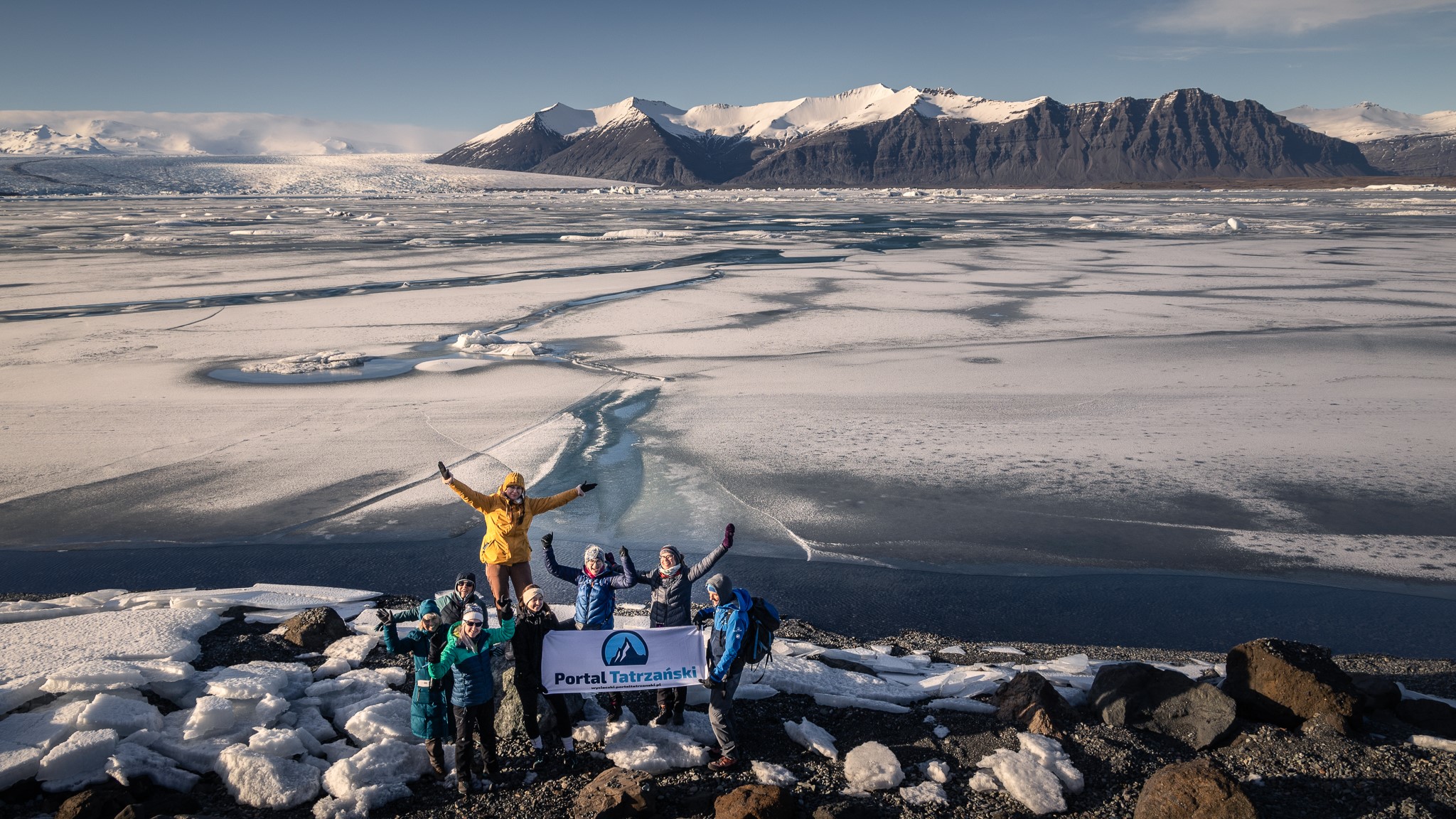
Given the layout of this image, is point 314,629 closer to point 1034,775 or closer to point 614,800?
point 614,800

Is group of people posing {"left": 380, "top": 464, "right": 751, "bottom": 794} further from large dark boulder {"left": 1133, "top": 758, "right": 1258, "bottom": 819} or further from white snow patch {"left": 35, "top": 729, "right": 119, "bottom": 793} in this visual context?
large dark boulder {"left": 1133, "top": 758, "right": 1258, "bottom": 819}

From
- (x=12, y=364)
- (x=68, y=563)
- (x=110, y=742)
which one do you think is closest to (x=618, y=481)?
(x=68, y=563)

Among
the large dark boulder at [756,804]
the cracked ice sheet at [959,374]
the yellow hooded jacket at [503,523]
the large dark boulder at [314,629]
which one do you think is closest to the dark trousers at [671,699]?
the large dark boulder at [756,804]

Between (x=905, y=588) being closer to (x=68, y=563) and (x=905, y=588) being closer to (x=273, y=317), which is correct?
(x=68, y=563)

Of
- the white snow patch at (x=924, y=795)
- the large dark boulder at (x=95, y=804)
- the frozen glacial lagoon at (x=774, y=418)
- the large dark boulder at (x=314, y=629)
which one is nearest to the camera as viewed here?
the large dark boulder at (x=95, y=804)

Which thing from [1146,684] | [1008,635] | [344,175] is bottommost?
[1008,635]

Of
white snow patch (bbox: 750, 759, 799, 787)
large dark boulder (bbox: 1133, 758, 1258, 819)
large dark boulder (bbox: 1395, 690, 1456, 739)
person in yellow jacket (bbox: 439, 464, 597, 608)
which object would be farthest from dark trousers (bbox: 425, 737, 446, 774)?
large dark boulder (bbox: 1395, 690, 1456, 739)

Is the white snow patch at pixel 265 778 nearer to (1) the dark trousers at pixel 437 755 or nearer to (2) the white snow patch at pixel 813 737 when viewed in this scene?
(1) the dark trousers at pixel 437 755
